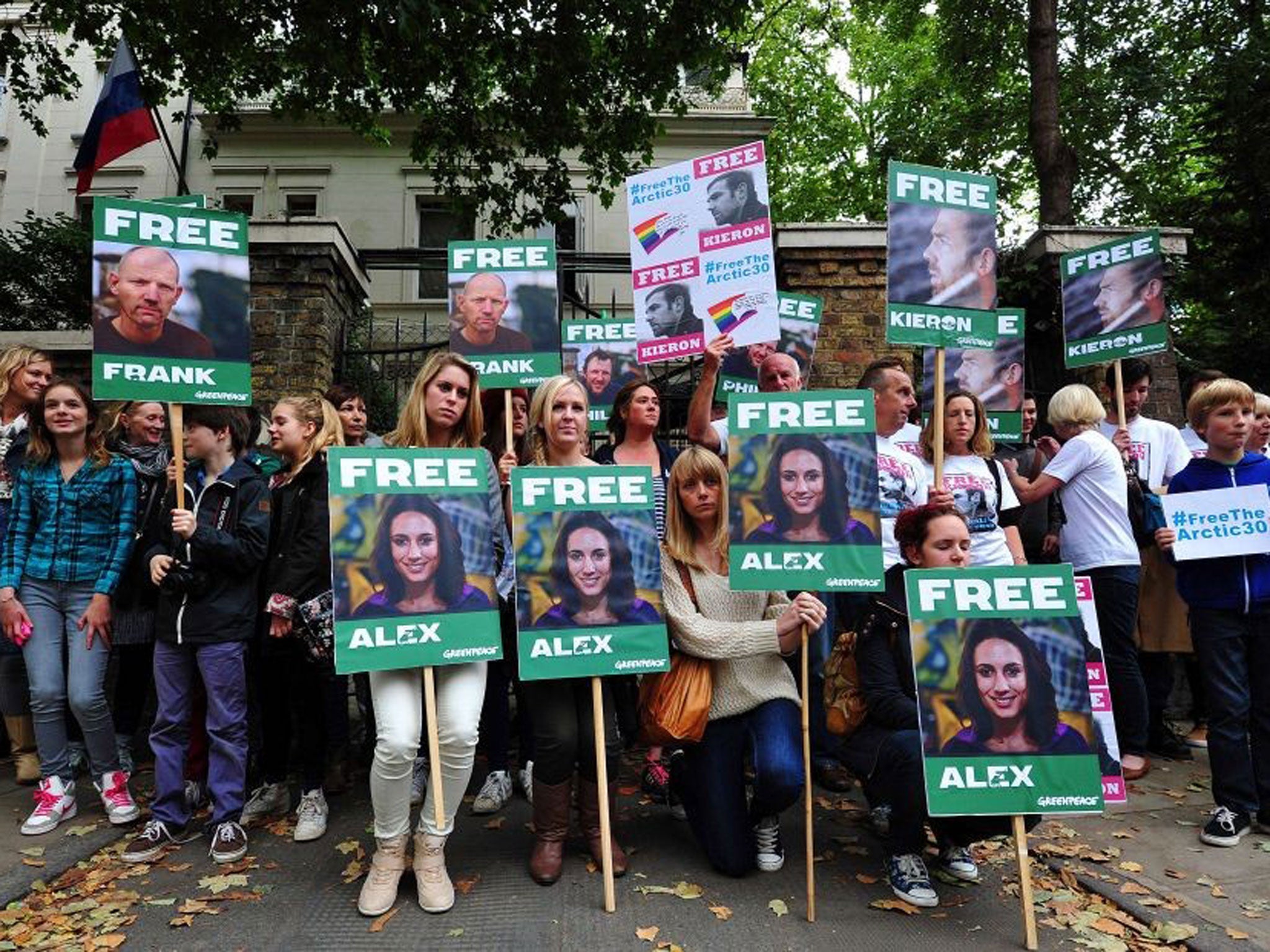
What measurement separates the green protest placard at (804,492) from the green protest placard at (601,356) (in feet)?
8.36

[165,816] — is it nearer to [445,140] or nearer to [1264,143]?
[445,140]

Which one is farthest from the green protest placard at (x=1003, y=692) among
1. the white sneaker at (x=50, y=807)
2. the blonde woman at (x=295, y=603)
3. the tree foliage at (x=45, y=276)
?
the tree foliage at (x=45, y=276)

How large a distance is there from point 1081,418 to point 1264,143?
318 inches

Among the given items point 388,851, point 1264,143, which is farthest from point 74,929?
point 1264,143

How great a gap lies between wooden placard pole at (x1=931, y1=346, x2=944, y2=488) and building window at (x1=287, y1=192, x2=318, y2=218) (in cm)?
2100

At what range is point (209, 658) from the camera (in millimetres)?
3525

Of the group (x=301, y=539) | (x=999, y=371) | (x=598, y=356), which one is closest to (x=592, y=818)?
(x=301, y=539)

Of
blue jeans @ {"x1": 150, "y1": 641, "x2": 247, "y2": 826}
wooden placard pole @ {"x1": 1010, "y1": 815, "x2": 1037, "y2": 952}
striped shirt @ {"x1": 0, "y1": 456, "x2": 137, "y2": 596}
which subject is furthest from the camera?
striped shirt @ {"x1": 0, "y1": 456, "x2": 137, "y2": 596}

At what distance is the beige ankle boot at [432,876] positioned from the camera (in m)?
2.97

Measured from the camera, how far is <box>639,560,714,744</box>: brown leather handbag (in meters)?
3.27

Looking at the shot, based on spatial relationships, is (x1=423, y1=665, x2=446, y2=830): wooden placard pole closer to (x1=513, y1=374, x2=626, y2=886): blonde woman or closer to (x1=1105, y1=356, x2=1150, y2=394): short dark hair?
(x1=513, y1=374, x2=626, y2=886): blonde woman

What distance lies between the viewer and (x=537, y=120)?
349 inches

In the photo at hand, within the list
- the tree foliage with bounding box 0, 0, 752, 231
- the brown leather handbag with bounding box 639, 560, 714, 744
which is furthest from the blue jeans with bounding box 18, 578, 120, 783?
the tree foliage with bounding box 0, 0, 752, 231

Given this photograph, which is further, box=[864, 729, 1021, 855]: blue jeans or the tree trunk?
the tree trunk
